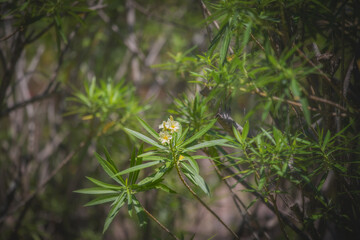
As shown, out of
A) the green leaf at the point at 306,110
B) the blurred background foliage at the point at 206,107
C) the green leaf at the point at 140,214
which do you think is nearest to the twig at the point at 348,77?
the blurred background foliage at the point at 206,107

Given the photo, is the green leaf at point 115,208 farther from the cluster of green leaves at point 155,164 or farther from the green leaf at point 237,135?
the green leaf at point 237,135

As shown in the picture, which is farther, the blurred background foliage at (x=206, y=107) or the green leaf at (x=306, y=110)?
the blurred background foliage at (x=206, y=107)

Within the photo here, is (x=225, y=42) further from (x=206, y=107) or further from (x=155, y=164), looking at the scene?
(x=155, y=164)

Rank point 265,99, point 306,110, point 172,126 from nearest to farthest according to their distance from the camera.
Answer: point 306,110 < point 265,99 < point 172,126

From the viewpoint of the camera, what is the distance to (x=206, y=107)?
0.92 meters

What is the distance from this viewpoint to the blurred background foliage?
28.5 inches

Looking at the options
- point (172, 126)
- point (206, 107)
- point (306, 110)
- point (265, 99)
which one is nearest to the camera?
point (306, 110)

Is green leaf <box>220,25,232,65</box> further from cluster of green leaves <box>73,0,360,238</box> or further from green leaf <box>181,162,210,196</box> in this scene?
green leaf <box>181,162,210,196</box>

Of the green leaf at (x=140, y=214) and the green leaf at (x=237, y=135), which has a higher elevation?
the green leaf at (x=237, y=135)

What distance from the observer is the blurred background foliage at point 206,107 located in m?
0.72

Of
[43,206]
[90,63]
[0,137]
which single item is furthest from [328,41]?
[0,137]

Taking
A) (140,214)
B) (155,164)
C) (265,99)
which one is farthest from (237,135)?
(140,214)

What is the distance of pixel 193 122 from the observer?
0.94 meters

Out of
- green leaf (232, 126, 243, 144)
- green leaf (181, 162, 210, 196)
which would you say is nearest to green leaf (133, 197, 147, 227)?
green leaf (181, 162, 210, 196)
